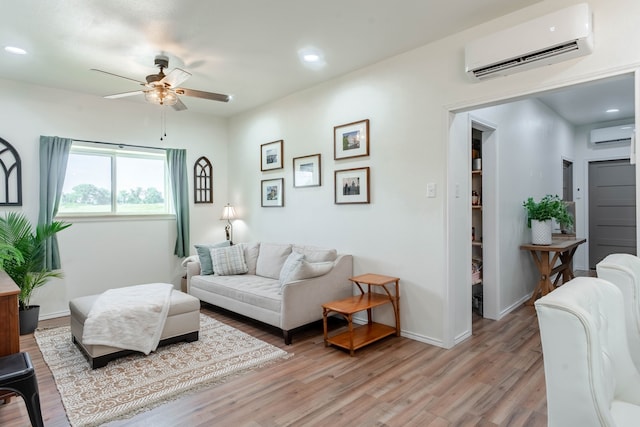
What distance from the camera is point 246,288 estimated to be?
3865 millimetres

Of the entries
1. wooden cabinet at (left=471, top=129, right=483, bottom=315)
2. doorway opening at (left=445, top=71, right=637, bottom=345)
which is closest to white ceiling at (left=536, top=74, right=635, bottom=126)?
doorway opening at (left=445, top=71, right=637, bottom=345)

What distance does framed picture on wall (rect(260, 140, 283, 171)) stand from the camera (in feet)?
15.9

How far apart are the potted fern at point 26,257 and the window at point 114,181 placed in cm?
47

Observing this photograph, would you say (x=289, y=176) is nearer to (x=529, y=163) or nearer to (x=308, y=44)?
(x=308, y=44)

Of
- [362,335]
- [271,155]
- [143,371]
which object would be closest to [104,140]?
[271,155]

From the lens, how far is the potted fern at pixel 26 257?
372 centimetres

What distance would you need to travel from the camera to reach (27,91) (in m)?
4.12

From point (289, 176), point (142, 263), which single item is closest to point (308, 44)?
point (289, 176)

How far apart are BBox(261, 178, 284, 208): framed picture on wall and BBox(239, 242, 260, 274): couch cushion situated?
2.04 feet

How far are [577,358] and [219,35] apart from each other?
3208 millimetres

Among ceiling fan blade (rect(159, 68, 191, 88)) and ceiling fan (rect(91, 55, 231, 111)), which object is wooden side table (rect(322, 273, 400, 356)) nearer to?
ceiling fan (rect(91, 55, 231, 111))

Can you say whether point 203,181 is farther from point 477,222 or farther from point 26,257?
point 477,222

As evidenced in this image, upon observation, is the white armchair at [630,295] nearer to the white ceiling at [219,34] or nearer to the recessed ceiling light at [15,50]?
the white ceiling at [219,34]

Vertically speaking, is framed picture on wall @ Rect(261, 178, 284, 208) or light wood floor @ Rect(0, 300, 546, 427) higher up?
framed picture on wall @ Rect(261, 178, 284, 208)
